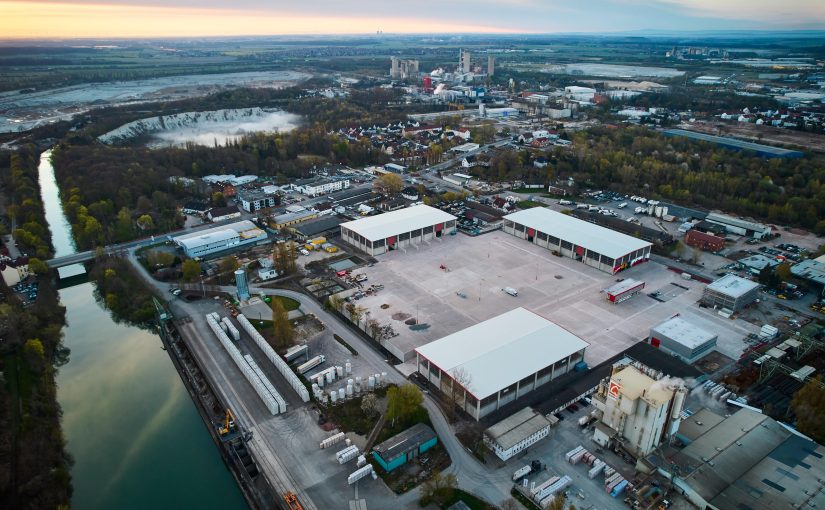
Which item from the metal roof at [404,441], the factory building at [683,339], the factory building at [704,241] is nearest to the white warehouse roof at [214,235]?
the metal roof at [404,441]

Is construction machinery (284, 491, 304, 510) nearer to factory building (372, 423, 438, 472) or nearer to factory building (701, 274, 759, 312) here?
factory building (372, 423, 438, 472)

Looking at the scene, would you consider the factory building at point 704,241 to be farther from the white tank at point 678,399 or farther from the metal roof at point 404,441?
the metal roof at point 404,441

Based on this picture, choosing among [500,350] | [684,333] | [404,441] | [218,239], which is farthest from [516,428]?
[218,239]

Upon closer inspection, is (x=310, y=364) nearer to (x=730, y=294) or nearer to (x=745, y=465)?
(x=745, y=465)

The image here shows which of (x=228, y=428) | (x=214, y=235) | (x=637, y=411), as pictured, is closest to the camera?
(x=637, y=411)

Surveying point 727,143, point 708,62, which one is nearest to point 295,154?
point 727,143

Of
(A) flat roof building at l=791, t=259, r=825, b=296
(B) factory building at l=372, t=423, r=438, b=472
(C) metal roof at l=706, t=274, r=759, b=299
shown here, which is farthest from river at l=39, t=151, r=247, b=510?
(A) flat roof building at l=791, t=259, r=825, b=296


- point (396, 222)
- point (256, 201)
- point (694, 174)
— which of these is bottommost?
point (256, 201)
